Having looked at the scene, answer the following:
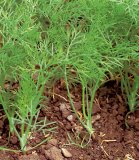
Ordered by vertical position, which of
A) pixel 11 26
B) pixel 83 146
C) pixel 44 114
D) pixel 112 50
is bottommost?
pixel 83 146

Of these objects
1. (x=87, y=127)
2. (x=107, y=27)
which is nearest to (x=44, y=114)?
(x=87, y=127)

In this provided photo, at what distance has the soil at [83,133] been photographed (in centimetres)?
167

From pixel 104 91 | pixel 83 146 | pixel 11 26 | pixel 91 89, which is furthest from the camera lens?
pixel 104 91

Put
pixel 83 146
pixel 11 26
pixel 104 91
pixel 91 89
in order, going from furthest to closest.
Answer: pixel 104 91, pixel 91 89, pixel 83 146, pixel 11 26

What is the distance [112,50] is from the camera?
1733 millimetres

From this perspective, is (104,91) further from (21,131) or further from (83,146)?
(21,131)

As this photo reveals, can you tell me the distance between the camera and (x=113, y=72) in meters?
1.89

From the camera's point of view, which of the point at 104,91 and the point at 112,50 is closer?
the point at 112,50

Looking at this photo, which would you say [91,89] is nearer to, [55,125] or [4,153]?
[55,125]

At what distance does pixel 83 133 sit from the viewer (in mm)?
1764

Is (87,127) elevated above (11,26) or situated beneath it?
situated beneath

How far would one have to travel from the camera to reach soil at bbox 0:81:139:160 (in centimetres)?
167

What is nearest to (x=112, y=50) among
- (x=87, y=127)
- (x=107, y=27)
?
(x=107, y=27)

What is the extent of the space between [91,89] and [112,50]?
0.68 feet
